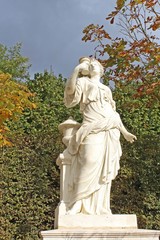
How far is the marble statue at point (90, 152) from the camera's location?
218 inches

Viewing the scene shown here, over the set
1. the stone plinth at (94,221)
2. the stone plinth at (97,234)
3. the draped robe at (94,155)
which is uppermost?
the draped robe at (94,155)

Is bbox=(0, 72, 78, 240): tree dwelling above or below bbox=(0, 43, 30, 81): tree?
below

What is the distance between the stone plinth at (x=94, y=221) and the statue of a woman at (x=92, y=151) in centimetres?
15

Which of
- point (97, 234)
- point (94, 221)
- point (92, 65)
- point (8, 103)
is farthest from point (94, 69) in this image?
Answer: point (8, 103)

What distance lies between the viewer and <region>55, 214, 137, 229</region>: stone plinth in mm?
5262

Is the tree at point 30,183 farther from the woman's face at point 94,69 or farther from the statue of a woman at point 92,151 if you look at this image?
the woman's face at point 94,69

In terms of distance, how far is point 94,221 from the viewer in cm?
531

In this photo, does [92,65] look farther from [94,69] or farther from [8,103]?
[8,103]

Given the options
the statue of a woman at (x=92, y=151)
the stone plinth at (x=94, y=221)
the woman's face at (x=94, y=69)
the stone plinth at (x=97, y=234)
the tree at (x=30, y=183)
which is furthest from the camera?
the tree at (x=30, y=183)

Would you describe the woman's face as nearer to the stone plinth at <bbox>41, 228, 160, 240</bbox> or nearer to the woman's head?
the woman's head

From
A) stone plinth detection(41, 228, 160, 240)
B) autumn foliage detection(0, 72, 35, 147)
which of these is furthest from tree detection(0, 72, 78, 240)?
stone plinth detection(41, 228, 160, 240)

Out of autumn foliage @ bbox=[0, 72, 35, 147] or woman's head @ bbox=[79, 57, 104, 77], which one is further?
autumn foliage @ bbox=[0, 72, 35, 147]

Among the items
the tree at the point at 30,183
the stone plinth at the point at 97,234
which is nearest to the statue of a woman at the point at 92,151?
the stone plinth at the point at 97,234

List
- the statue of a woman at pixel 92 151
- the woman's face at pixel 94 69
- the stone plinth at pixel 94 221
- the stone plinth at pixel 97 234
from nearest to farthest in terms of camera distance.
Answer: the stone plinth at pixel 97 234 → the stone plinth at pixel 94 221 → the statue of a woman at pixel 92 151 → the woman's face at pixel 94 69
